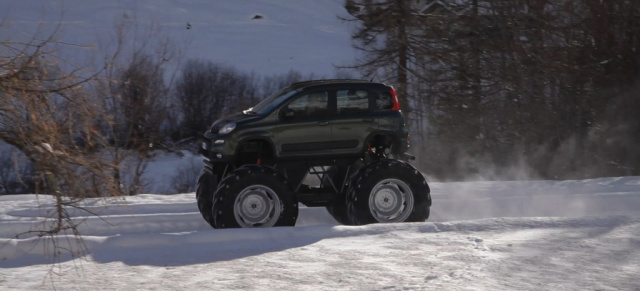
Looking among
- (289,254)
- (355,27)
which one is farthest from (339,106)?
(355,27)

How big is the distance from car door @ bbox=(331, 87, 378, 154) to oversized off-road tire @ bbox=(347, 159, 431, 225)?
Answer: 16.3 inches

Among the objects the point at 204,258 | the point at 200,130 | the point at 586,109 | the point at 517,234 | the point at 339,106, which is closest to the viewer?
the point at 204,258

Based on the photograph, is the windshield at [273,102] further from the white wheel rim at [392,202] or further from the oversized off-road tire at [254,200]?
the white wheel rim at [392,202]

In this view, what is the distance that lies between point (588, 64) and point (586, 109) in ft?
4.66

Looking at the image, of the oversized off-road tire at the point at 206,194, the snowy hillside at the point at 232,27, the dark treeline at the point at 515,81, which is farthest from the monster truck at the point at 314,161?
the snowy hillside at the point at 232,27

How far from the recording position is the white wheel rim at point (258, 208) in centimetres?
1150

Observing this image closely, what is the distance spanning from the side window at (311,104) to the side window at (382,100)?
0.73 meters

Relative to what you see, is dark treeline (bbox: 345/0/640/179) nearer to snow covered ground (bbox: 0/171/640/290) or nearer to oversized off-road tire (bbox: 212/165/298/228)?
snow covered ground (bbox: 0/171/640/290)

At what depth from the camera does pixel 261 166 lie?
11570 millimetres

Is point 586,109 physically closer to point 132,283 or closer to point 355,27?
point 355,27

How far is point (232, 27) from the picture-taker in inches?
2468

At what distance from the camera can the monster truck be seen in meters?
11.5

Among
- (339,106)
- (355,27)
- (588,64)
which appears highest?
(355,27)

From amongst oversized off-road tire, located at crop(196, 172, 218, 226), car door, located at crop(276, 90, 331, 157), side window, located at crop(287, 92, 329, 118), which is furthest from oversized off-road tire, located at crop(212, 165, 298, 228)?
side window, located at crop(287, 92, 329, 118)
